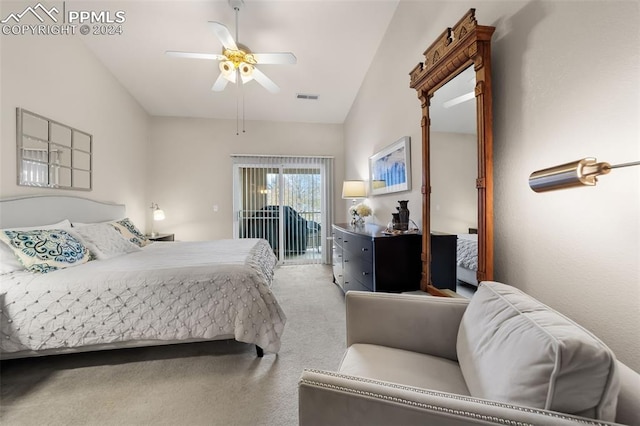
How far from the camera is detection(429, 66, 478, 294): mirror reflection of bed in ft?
5.10

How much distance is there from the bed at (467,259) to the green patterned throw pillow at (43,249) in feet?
9.39

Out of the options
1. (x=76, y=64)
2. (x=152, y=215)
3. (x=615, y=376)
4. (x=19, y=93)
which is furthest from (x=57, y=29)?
(x=615, y=376)

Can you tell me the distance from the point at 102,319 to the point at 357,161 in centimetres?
371

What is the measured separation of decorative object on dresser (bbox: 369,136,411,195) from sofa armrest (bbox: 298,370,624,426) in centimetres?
214

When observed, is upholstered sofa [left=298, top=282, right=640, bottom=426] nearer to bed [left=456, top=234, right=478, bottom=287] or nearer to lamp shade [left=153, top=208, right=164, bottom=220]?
bed [left=456, top=234, right=478, bottom=287]

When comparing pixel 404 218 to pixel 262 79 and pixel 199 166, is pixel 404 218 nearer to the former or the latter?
pixel 262 79

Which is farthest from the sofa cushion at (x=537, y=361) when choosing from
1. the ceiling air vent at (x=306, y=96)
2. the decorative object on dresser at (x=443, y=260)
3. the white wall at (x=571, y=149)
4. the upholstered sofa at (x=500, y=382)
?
the ceiling air vent at (x=306, y=96)

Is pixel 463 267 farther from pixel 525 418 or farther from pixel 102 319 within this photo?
pixel 102 319

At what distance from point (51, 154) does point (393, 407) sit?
12.5ft

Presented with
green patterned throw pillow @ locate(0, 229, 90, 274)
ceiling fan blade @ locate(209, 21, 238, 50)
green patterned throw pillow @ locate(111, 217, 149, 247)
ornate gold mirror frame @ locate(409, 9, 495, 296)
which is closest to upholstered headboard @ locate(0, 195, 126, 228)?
green patterned throw pillow @ locate(111, 217, 149, 247)

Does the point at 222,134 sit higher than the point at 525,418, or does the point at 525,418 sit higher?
the point at 222,134

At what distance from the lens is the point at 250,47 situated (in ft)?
10.8

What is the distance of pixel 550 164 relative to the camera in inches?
46.3

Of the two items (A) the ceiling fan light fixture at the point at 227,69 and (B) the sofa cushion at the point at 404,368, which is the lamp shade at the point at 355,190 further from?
(B) the sofa cushion at the point at 404,368
